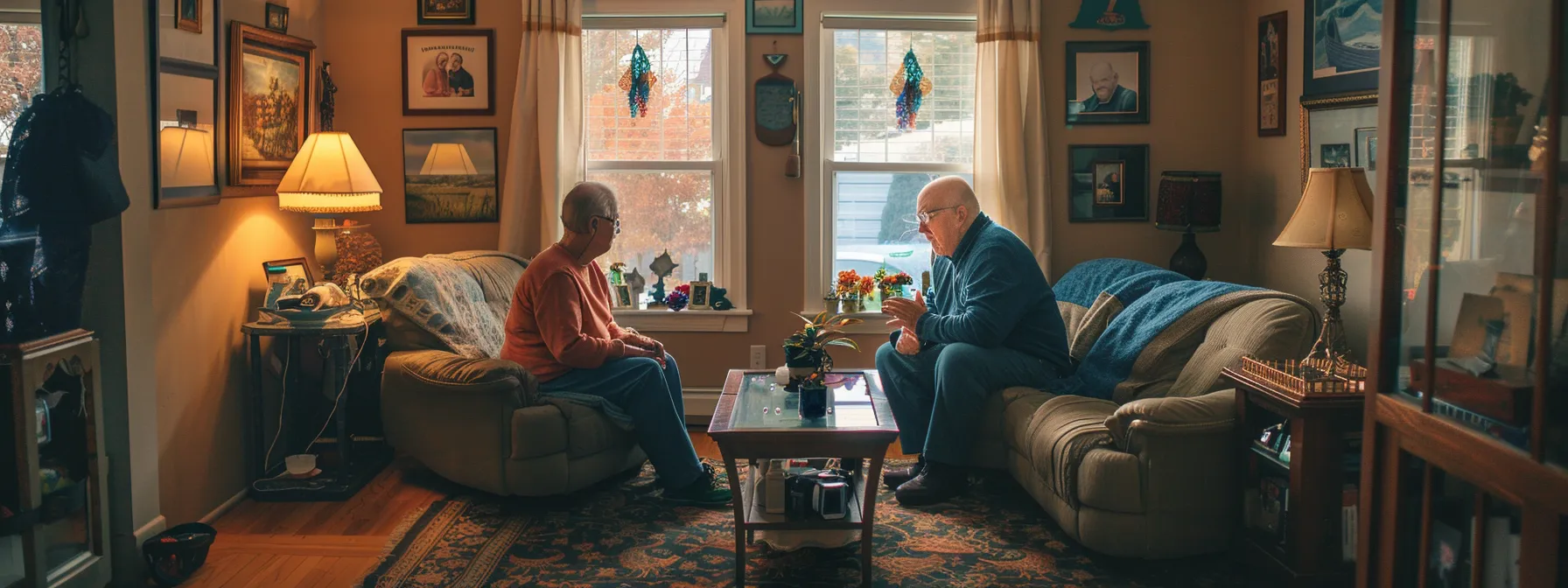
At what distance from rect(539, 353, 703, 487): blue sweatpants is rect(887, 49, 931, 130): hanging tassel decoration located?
6.33ft

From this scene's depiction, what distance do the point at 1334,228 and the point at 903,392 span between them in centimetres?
159

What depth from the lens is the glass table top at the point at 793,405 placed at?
3.24m

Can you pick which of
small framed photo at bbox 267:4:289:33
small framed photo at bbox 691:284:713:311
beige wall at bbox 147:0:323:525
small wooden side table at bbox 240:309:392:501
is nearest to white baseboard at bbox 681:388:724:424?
small framed photo at bbox 691:284:713:311

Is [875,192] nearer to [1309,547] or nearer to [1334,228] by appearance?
[1334,228]

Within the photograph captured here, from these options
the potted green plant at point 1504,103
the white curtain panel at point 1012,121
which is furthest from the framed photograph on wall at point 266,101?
the potted green plant at point 1504,103

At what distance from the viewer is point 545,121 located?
5.07m

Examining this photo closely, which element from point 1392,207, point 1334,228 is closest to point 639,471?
point 1334,228

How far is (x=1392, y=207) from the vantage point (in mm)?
2172

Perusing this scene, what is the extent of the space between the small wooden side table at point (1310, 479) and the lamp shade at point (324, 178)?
3329 millimetres

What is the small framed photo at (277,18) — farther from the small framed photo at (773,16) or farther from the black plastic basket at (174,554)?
the black plastic basket at (174,554)

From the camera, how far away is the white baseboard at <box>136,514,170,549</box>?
3336mm

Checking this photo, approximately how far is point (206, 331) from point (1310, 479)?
358 centimetres

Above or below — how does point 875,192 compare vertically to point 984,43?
below

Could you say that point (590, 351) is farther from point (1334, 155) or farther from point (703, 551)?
point (1334, 155)
